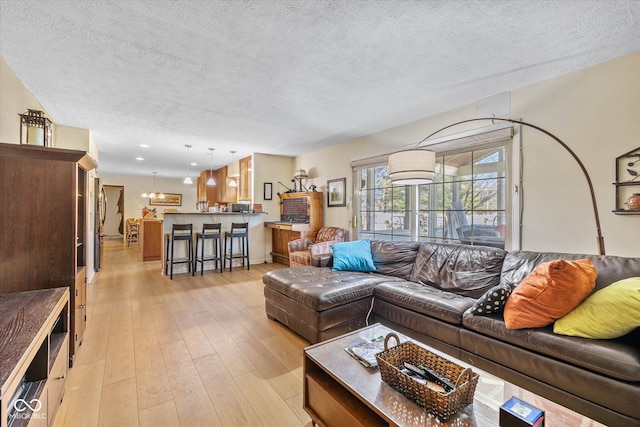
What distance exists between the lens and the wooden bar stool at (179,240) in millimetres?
4636

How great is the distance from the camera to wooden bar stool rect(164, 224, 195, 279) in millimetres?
4636

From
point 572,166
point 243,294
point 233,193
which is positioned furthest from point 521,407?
point 233,193

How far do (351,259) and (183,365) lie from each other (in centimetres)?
190

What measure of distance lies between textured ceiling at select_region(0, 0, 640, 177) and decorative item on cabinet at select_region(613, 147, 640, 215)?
33.7 inches

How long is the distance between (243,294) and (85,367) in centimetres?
188

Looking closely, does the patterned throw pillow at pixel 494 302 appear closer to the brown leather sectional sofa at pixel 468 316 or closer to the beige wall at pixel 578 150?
the brown leather sectional sofa at pixel 468 316

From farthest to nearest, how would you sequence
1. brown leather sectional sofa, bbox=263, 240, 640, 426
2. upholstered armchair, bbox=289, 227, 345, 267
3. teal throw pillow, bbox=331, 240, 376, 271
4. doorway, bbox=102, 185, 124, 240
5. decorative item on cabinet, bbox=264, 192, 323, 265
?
doorway, bbox=102, 185, 124, 240, decorative item on cabinet, bbox=264, 192, 323, 265, upholstered armchair, bbox=289, 227, 345, 267, teal throw pillow, bbox=331, 240, 376, 271, brown leather sectional sofa, bbox=263, 240, 640, 426

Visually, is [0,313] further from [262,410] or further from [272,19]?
[272,19]

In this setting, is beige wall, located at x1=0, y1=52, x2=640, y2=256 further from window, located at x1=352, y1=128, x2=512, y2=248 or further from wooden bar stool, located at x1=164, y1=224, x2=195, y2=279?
wooden bar stool, located at x1=164, y1=224, x2=195, y2=279

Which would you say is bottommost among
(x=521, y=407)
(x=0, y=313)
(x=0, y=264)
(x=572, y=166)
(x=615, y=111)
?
(x=521, y=407)

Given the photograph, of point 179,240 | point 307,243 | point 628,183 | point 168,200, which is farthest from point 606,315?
point 168,200

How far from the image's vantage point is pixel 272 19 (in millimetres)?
1812

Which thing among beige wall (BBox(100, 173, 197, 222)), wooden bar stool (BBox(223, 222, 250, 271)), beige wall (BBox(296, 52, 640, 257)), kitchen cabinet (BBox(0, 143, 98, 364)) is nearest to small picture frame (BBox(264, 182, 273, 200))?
wooden bar stool (BBox(223, 222, 250, 271))

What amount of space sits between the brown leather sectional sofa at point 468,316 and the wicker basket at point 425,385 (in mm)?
779
